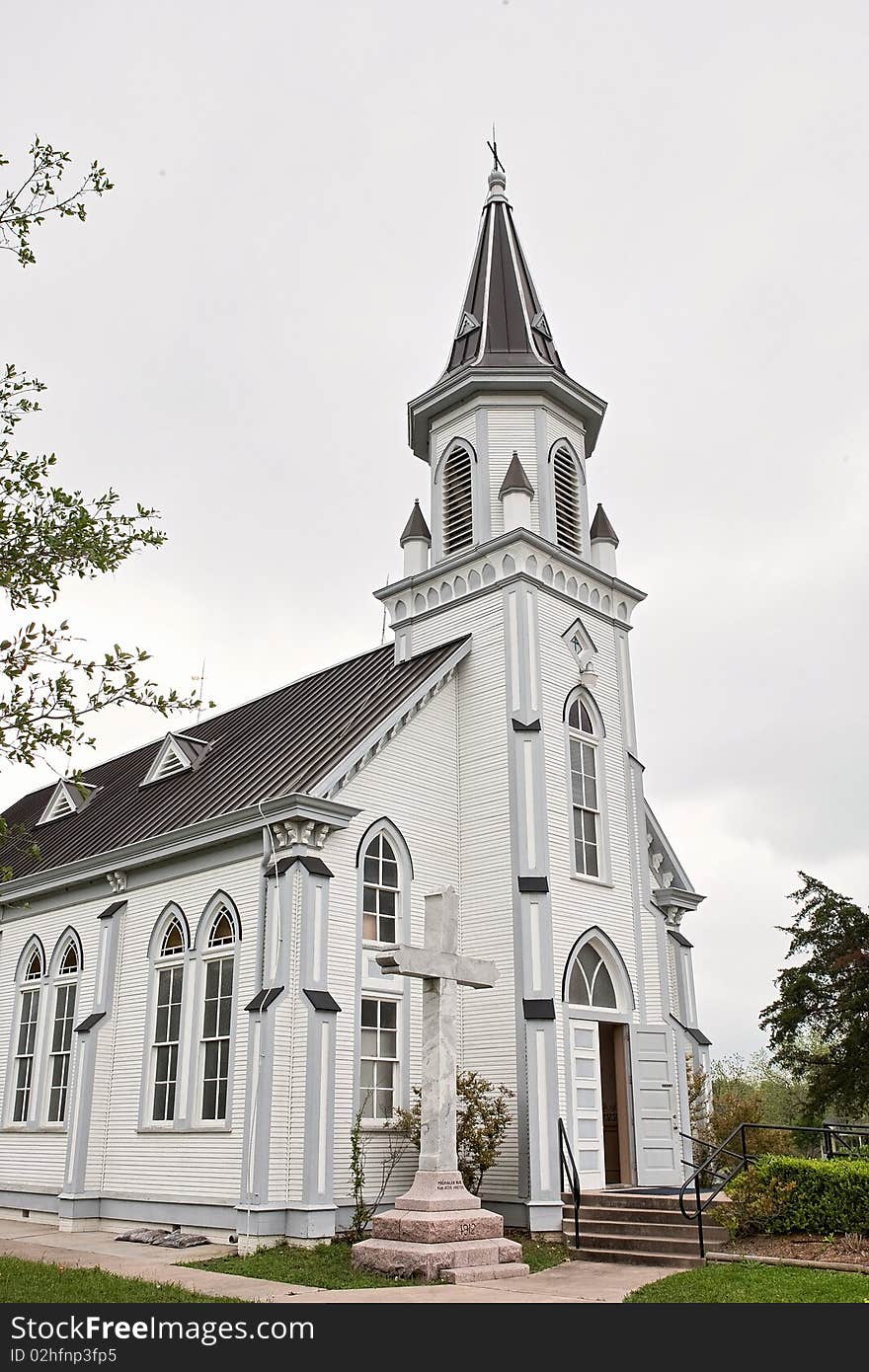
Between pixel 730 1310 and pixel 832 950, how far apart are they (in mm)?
26603

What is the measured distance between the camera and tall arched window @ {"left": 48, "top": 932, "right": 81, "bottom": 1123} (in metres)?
22.1

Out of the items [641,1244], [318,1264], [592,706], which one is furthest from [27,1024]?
[641,1244]

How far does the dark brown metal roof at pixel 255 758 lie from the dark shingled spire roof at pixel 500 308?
6644mm

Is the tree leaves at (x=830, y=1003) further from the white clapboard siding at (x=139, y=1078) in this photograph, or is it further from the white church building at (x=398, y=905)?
the white clapboard siding at (x=139, y=1078)

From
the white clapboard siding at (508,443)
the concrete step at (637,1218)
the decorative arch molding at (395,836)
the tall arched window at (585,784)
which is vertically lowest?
the concrete step at (637,1218)

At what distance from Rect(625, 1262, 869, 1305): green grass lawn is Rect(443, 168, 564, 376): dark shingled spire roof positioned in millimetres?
17006

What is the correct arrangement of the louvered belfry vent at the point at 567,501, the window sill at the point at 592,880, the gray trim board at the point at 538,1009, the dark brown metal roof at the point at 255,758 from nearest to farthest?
the gray trim board at the point at 538,1009 → the dark brown metal roof at the point at 255,758 → the window sill at the point at 592,880 → the louvered belfry vent at the point at 567,501

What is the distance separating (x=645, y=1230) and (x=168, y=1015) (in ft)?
27.7

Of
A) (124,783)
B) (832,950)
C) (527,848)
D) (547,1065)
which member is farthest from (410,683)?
(832,950)

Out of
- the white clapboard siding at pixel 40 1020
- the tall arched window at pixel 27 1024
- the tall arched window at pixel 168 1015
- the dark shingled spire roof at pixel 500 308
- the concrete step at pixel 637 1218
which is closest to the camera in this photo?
the concrete step at pixel 637 1218

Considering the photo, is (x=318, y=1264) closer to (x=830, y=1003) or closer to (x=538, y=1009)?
(x=538, y=1009)

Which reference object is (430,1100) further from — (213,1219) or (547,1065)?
(213,1219)

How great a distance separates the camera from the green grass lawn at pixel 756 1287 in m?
10.9

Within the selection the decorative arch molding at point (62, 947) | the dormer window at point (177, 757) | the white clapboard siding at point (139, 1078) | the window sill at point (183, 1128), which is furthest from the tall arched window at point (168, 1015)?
the dormer window at point (177, 757)
